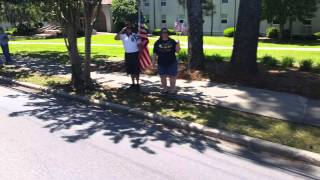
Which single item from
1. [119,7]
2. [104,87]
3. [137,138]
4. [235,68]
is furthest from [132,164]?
[119,7]

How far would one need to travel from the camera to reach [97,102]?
31.0 feet

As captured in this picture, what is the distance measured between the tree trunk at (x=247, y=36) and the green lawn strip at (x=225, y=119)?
304cm

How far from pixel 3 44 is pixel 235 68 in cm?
1029

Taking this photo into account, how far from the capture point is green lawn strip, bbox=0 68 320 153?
6.44 meters

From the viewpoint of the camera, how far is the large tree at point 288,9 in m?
34.6

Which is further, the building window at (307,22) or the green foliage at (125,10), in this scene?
the green foliage at (125,10)

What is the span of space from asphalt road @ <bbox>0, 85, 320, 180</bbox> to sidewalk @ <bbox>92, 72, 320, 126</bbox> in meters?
1.78

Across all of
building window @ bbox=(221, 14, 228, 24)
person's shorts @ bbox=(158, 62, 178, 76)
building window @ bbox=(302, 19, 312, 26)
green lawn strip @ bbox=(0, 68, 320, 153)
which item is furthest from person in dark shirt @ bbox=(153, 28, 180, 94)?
building window @ bbox=(221, 14, 228, 24)

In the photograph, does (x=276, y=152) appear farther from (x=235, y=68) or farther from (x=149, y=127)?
(x=235, y=68)

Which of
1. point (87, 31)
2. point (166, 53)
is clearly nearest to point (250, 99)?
point (166, 53)

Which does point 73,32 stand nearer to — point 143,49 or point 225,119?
point 143,49

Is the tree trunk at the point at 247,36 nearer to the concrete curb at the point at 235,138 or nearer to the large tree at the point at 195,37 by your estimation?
the large tree at the point at 195,37

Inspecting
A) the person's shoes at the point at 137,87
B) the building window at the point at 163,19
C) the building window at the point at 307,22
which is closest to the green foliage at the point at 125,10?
the building window at the point at 163,19

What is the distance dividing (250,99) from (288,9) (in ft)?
92.9
